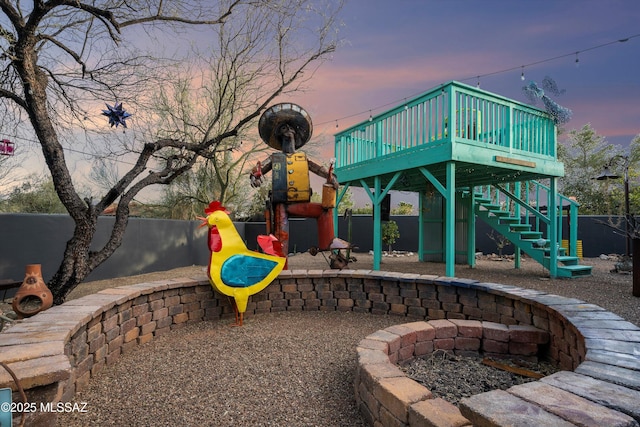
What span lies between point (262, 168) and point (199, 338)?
9.26ft

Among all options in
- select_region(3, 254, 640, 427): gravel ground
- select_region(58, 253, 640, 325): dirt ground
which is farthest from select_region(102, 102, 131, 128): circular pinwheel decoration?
select_region(58, 253, 640, 325): dirt ground

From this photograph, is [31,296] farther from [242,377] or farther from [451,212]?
[451,212]

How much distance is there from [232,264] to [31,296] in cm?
192

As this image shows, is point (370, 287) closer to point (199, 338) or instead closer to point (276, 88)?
point (199, 338)

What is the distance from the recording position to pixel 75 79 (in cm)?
506

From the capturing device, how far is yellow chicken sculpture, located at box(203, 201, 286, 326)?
3.79 meters

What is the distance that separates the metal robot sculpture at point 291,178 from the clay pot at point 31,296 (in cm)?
280

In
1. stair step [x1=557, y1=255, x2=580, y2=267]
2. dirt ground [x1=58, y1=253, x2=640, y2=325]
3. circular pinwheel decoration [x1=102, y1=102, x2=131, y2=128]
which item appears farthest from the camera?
stair step [x1=557, y1=255, x2=580, y2=267]

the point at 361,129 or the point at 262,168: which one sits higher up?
the point at 361,129

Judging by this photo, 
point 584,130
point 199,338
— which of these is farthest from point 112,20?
point 584,130

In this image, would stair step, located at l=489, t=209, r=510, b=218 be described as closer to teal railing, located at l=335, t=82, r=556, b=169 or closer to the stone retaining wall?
teal railing, located at l=335, t=82, r=556, b=169

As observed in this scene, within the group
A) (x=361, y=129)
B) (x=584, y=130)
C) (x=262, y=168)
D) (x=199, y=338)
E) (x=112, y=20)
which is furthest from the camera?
(x=584, y=130)

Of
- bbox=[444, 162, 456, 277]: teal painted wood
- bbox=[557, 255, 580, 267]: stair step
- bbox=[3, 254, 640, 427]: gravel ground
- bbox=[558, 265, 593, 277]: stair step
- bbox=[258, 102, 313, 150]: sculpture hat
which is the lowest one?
bbox=[3, 254, 640, 427]: gravel ground

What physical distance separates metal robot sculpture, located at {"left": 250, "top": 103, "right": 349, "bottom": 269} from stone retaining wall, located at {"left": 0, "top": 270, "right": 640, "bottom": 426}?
39.3 inches
